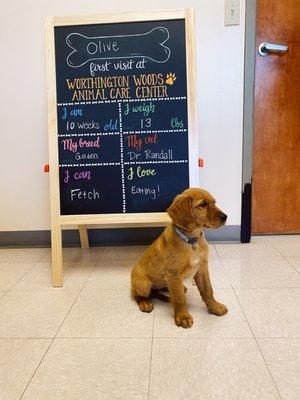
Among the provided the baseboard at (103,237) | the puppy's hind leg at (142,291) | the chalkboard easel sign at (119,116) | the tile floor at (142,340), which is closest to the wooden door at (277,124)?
the baseboard at (103,237)

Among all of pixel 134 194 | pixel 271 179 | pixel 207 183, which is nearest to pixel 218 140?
pixel 207 183

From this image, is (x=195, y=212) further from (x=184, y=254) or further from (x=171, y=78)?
(x=171, y=78)

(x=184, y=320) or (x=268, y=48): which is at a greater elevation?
(x=268, y=48)

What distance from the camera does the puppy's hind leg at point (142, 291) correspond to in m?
1.62

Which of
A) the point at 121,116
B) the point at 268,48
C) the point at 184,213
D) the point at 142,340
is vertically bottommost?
the point at 142,340

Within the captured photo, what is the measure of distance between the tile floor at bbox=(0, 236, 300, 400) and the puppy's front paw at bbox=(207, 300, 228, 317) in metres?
0.03

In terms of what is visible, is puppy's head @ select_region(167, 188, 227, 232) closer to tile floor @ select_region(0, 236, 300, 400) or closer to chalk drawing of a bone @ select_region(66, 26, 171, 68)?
tile floor @ select_region(0, 236, 300, 400)

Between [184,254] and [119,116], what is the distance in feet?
2.81

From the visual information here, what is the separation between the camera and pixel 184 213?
4.75 ft

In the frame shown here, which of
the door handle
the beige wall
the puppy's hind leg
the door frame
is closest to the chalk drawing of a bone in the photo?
the beige wall

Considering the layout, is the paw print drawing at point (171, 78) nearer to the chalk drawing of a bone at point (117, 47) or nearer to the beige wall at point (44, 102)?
the chalk drawing of a bone at point (117, 47)

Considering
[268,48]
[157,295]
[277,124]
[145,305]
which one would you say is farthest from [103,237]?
[268,48]

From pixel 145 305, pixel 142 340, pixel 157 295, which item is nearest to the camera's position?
pixel 142 340

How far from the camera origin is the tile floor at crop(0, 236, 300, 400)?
3.69ft
